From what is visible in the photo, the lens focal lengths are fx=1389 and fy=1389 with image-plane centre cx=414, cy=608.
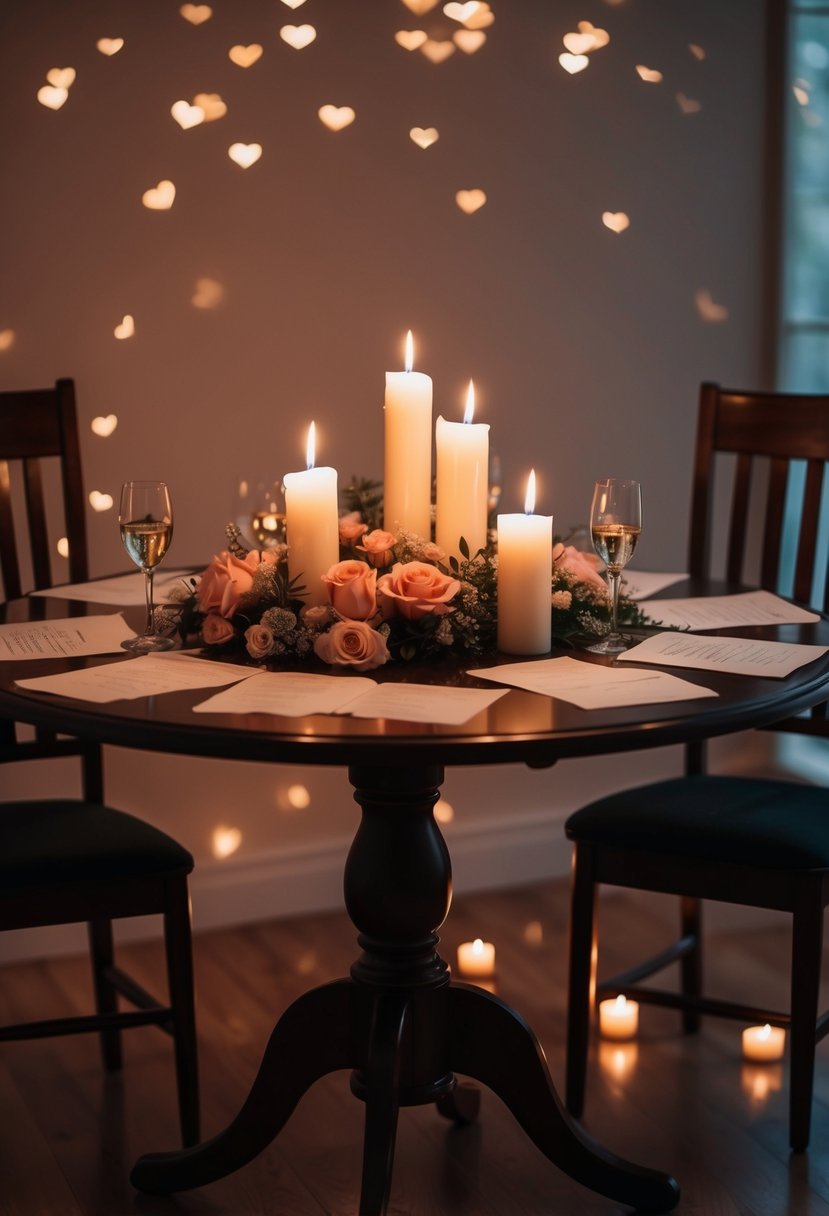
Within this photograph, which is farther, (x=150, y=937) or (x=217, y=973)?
(x=150, y=937)

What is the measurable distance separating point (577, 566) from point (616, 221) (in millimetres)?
1527

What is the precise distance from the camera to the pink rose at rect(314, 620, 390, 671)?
1604 mm

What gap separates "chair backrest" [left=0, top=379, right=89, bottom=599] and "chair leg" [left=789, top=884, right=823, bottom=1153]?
1.30 meters

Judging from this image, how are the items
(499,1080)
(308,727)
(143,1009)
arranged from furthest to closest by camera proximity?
(143,1009)
(499,1080)
(308,727)

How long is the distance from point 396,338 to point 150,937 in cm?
134

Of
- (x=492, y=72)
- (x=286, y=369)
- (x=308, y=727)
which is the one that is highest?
(x=492, y=72)

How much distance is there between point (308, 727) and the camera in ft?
4.53

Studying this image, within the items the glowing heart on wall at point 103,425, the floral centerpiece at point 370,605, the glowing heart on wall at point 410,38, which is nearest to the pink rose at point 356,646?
the floral centerpiece at point 370,605

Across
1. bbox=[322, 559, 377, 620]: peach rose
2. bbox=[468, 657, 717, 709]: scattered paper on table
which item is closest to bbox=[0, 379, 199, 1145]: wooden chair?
bbox=[322, 559, 377, 620]: peach rose

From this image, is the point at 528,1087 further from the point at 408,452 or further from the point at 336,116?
the point at 336,116

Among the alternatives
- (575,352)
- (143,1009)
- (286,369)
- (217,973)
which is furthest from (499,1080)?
(575,352)

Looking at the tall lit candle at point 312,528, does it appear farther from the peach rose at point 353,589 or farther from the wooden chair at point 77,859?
the wooden chair at point 77,859

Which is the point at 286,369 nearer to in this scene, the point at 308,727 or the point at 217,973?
the point at 217,973

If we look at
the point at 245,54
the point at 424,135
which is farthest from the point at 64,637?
the point at 424,135
